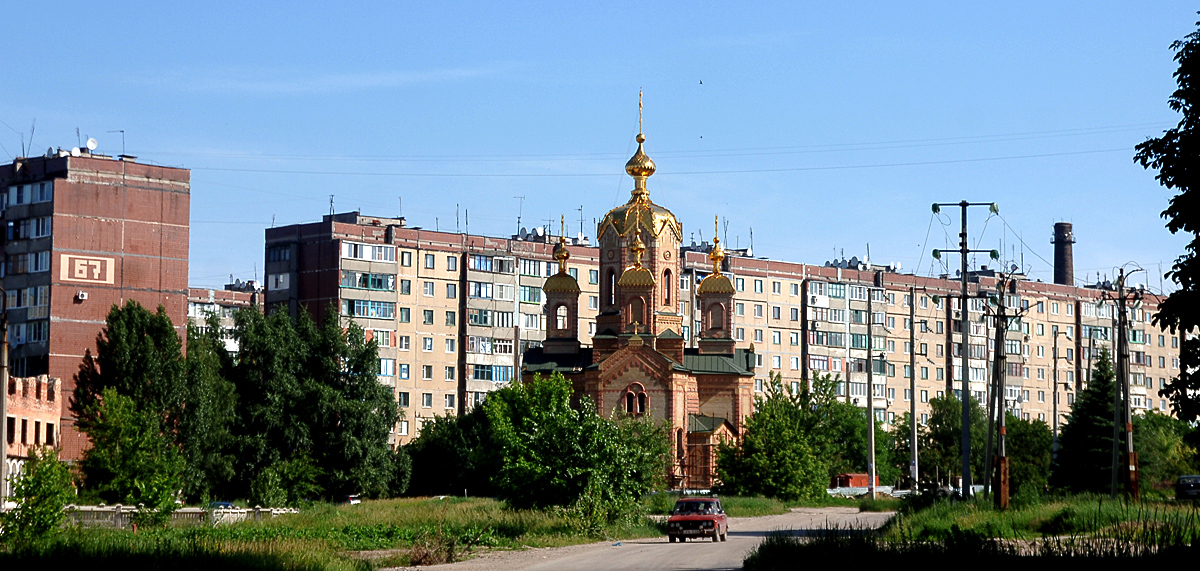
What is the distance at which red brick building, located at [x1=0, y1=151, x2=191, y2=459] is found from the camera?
256ft

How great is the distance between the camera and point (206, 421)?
73.4 metres

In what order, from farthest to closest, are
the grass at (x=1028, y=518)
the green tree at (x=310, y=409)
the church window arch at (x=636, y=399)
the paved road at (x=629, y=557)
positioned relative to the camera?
the church window arch at (x=636, y=399), the green tree at (x=310, y=409), the grass at (x=1028, y=518), the paved road at (x=629, y=557)

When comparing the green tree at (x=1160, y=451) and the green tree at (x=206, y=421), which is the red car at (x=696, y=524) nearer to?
the green tree at (x=206, y=421)

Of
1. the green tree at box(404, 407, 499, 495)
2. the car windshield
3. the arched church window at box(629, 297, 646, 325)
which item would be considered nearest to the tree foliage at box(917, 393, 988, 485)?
the arched church window at box(629, 297, 646, 325)

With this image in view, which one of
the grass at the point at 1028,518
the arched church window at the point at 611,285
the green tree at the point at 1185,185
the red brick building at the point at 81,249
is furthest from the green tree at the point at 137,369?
the green tree at the point at 1185,185

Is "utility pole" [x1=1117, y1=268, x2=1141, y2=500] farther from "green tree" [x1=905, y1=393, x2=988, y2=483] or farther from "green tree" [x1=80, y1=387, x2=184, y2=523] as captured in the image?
"green tree" [x1=905, y1=393, x2=988, y2=483]

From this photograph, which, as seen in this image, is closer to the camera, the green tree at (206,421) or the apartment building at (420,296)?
the green tree at (206,421)

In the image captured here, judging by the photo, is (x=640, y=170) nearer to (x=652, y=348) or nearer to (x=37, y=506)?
(x=652, y=348)

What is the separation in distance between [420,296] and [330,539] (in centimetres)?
6585

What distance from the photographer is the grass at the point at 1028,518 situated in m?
37.8

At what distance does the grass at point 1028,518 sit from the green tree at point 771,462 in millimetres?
32586

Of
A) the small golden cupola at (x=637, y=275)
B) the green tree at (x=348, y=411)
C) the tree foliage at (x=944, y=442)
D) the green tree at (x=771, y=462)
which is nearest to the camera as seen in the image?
the green tree at (x=348, y=411)

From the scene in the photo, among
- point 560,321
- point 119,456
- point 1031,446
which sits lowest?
point 119,456

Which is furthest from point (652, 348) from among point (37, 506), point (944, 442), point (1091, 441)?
point (37, 506)
